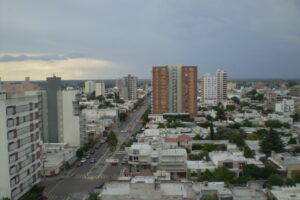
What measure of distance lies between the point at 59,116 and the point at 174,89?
17.6 m

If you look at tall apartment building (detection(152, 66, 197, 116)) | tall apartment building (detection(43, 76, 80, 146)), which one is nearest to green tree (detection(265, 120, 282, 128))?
tall apartment building (detection(152, 66, 197, 116))

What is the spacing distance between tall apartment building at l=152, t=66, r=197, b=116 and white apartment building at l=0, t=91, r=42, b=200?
77.8 feet

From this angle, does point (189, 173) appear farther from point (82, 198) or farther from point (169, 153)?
point (82, 198)

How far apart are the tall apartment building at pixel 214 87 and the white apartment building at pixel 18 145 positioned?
129 ft

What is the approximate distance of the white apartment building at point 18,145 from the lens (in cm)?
1153

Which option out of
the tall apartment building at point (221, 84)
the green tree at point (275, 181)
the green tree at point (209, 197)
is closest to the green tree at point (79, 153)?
the green tree at point (209, 197)

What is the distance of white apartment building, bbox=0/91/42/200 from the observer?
37.8 ft

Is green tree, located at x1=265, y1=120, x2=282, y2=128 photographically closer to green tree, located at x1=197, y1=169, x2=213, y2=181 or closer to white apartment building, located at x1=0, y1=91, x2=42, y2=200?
green tree, located at x1=197, y1=169, x2=213, y2=181

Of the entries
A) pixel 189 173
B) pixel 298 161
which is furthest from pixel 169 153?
pixel 298 161

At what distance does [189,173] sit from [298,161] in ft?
19.0

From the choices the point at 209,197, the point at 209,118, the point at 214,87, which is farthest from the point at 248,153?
the point at 214,87

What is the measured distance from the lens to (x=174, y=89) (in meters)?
36.5

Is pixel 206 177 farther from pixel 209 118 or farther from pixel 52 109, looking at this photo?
pixel 209 118

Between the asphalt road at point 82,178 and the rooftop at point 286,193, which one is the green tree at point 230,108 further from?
the rooftop at point 286,193
